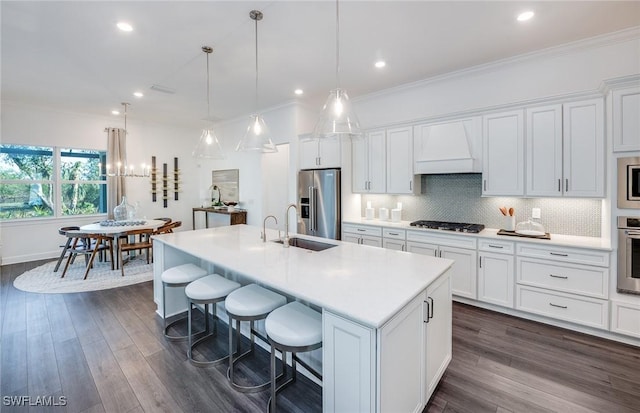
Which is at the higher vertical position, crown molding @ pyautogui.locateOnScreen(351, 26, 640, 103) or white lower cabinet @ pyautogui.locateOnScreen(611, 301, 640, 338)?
crown molding @ pyautogui.locateOnScreen(351, 26, 640, 103)

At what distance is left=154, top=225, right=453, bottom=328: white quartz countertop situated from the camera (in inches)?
57.8

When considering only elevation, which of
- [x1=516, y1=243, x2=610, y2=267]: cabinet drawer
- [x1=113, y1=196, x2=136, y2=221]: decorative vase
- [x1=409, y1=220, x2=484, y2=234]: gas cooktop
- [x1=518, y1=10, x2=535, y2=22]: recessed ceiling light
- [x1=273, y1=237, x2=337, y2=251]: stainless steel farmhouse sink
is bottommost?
[x1=516, y1=243, x2=610, y2=267]: cabinet drawer

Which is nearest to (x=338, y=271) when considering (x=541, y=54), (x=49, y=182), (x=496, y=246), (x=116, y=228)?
(x=496, y=246)

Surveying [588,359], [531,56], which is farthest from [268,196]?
[588,359]

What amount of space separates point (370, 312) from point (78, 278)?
5.13 m

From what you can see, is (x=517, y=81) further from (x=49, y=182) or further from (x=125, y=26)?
(x=49, y=182)

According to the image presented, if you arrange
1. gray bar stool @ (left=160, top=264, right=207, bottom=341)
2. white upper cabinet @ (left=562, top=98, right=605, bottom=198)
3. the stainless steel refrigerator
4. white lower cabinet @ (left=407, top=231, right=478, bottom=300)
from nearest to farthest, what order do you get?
1. gray bar stool @ (left=160, top=264, right=207, bottom=341)
2. white upper cabinet @ (left=562, top=98, right=605, bottom=198)
3. white lower cabinet @ (left=407, top=231, right=478, bottom=300)
4. the stainless steel refrigerator

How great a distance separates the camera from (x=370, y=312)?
53.4 inches

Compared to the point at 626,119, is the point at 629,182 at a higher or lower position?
lower

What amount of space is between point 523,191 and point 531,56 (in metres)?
1.59

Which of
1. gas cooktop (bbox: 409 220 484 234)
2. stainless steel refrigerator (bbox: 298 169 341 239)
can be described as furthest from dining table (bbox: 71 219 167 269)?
gas cooktop (bbox: 409 220 484 234)

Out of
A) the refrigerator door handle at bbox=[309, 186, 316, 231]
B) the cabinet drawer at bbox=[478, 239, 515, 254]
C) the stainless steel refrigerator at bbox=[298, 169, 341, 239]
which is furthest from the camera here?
the refrigerator door handle at bbox=[309, 186, 316, 231]

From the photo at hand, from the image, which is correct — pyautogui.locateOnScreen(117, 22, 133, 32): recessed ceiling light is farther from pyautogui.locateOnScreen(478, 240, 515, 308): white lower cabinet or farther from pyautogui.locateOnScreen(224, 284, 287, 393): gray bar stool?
pyautogui.locateOnScreen(478, 240, 515, 308): white lower cabinet

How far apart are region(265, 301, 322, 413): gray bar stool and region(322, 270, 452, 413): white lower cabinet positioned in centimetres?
14
